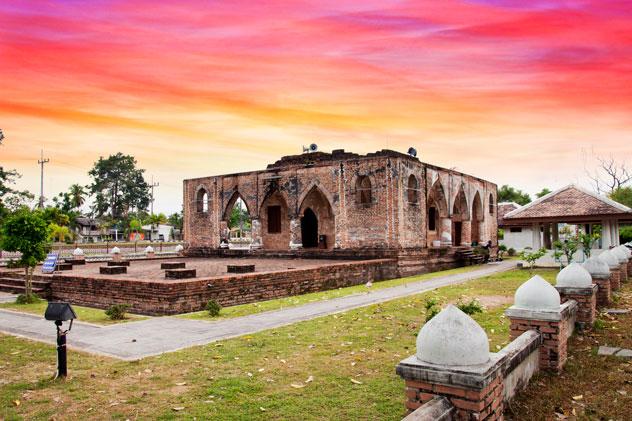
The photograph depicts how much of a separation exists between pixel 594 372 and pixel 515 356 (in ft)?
5.82

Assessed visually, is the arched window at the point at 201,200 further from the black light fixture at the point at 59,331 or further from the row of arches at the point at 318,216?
the black light fixture at the point at 59,331

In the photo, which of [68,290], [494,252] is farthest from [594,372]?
[494,252]

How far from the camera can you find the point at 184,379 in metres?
5.70

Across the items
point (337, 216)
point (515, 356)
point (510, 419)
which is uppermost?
point (337, 216)

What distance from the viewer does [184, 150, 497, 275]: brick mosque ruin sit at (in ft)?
70.5

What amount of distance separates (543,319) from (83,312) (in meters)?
9.74

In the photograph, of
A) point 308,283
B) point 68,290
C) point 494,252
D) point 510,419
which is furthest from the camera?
point 494,252

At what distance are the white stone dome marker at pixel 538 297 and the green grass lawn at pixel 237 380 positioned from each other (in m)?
0.94

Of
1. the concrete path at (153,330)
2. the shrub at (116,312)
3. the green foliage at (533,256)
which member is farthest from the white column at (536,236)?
the shrub at (116,312)

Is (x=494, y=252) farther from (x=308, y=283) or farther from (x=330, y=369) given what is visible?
(x=330, y=369)

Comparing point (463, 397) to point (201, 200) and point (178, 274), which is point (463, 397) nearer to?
point (178, 274)

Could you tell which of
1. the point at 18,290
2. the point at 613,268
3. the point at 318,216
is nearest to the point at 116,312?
the point at 18,290

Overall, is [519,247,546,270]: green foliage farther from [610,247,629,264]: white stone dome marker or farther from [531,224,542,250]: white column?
[610,247,629,264]: white stone dome marker

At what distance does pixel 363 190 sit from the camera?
22359mm
